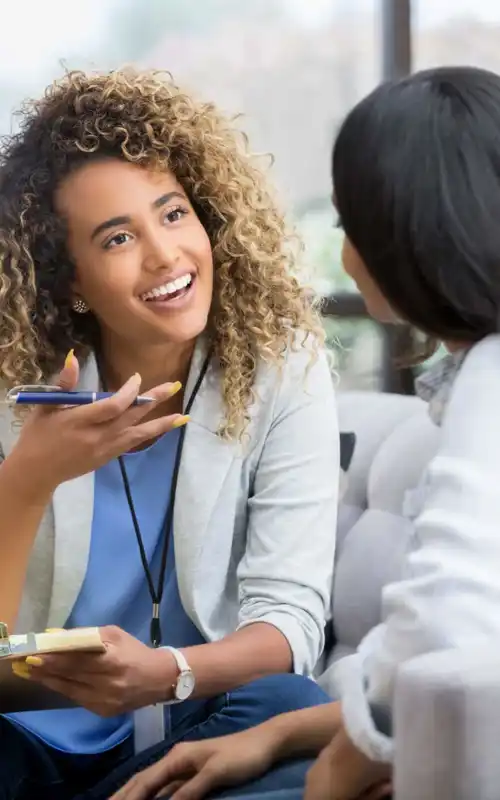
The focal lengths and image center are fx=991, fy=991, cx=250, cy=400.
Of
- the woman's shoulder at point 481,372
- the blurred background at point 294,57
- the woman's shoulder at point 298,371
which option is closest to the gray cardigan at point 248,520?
the woman's shoulder at point 298,371

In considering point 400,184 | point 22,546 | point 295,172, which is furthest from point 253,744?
point 295,172

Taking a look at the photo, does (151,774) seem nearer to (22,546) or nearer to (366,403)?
(22,546)

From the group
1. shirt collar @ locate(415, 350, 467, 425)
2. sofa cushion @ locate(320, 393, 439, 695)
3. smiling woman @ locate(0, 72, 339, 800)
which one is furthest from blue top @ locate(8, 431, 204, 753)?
shirt collar @ locate(415, 350, 467, 425)

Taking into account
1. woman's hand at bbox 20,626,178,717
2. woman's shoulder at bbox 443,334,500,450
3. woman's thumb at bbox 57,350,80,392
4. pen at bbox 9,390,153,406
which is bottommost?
woman's hand at bbox 20,626,178,717

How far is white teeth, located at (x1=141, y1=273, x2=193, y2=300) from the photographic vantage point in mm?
604

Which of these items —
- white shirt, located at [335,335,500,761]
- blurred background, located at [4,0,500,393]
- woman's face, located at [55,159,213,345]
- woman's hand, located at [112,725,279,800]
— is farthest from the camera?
blurred background, located at [4,0,500,393]

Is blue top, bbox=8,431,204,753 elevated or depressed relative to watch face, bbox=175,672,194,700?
elevated

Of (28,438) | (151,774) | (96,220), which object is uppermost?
(96,220)

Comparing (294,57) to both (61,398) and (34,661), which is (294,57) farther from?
(34,661)

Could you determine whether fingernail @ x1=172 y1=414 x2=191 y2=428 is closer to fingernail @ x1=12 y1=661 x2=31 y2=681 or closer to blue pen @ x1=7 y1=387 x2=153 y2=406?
blue pen @ x1=7 y1=387 x2=153 y2=406

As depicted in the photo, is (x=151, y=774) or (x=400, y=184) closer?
(x=400, y=184)

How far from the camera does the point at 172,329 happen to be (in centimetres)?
61

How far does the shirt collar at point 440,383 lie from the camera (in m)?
0.43

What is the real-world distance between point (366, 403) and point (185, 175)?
26cm
